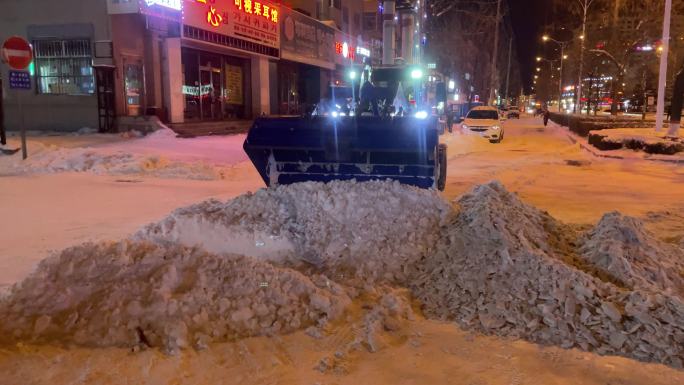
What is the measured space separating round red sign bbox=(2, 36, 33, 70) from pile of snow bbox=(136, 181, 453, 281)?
8.74 m

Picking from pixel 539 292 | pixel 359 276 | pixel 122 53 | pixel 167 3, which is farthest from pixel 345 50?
pixel 539 292

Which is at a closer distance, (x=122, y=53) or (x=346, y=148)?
(x=346, y=148)

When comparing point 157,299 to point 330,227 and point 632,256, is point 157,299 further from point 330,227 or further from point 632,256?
point 632,256

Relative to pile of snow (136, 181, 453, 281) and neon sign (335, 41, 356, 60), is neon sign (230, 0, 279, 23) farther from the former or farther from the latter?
pile of snow (136, 181, 453, 281)

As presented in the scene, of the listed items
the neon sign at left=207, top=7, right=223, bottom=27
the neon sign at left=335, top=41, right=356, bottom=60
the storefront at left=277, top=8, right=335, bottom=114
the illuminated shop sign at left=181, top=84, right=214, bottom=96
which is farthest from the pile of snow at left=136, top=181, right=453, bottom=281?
the neon sign at left=335, top=41, right=356, bottom=60

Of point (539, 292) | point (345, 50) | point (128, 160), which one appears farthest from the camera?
point (345, 50)

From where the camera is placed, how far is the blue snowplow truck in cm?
762

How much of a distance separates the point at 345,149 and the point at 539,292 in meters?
3.63

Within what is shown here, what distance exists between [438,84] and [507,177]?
317 centimetres

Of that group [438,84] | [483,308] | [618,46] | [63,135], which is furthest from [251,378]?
[618,46]

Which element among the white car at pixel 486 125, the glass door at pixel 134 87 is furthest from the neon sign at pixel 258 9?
the white car at pixel 486 125

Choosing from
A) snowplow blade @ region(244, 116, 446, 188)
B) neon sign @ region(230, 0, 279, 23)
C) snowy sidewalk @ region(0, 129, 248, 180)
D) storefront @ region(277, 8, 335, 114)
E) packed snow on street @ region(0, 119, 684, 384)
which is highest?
neon sign @ region(230, 0, 279, 23)

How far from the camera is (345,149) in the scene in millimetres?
7703

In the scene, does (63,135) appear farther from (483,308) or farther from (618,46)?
(618,46)
